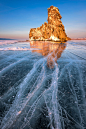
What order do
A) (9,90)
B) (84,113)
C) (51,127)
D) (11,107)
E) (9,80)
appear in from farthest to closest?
1. (9,80)
2. (9,90)
3. (11,107)
4. (84,113)
5. (51,127)

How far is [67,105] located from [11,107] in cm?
126

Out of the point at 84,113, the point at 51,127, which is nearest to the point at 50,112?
the point at 51,127

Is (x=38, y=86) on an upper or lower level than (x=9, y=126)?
upper

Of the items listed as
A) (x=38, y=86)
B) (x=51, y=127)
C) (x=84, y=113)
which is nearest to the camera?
(x=51, y=127)

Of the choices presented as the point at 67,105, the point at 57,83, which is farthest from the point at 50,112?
the point at 57,83

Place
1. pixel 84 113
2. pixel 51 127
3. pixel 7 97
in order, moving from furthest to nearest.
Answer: pixel 7 97, pixel 84 113, pixel 51 127

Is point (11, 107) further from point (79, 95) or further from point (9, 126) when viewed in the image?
point (79, 95)

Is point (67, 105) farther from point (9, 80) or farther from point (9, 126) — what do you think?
point (9, 80)

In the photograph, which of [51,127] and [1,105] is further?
[1,105]

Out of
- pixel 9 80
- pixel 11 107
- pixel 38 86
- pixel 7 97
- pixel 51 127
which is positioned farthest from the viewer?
pixel 9 80

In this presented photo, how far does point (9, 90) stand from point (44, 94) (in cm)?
106

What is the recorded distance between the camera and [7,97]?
1.83m

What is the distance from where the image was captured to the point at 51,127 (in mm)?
1207

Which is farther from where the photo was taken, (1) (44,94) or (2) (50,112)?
(1) (44,94)
